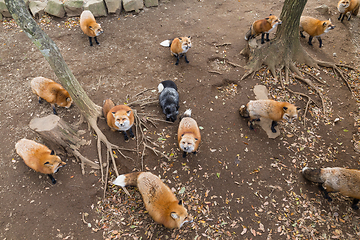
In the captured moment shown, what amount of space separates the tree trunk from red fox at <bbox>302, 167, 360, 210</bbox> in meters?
6.34

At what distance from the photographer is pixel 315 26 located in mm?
7801

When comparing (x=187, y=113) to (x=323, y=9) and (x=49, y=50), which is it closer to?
(x=49, y=50)

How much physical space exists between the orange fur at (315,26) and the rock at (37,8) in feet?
41.0

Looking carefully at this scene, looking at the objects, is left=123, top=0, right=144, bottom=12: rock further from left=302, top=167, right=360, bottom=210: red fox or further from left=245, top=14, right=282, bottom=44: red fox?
left=302, top=167, right=360, bottom=210: red fox

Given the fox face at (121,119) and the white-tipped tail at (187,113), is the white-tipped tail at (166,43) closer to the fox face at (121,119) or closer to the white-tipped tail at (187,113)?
the white-tipped tail at (187,113)

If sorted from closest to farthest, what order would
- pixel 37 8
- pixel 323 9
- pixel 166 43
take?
pixel 166 43
pixel 37 8
pixel 323 9

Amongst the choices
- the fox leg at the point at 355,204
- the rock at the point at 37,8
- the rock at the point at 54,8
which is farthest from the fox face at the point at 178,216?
the rock at the point at 37,8

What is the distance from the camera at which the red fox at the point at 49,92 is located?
19.4 feet

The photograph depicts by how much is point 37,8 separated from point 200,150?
10975 millimetres

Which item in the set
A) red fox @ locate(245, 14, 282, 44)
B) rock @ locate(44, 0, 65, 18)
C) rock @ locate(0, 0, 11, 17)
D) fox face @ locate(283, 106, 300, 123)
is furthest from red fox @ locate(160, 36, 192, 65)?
rock @ locate(0, 0, 11, 17)

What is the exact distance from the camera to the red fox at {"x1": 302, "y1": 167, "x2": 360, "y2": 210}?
445 centimetres

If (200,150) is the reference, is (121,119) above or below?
above

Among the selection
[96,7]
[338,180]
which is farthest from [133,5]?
[338,180]

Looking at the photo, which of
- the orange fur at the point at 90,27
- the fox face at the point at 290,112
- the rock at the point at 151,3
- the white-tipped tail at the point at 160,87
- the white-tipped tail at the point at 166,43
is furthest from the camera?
the rock at the point at 151,3
